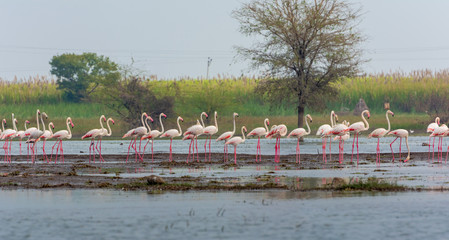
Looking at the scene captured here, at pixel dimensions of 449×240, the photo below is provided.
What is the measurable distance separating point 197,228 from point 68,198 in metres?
4.90

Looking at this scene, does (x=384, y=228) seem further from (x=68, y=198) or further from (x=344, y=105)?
(x=344, y=105)

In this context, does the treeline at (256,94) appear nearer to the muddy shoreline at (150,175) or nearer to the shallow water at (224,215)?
the muddy shoreline at (150,175)

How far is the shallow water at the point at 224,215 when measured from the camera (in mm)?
12453

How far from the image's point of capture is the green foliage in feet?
256

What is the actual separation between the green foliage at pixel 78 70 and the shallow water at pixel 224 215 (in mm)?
60762

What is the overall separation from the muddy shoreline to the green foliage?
46587 millimetres

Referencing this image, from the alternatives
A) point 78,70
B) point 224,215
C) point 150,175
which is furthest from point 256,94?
point 224,215

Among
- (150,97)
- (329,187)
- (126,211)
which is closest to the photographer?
(126,211)

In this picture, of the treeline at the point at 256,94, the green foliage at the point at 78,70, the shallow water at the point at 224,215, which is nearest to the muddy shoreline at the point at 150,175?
the shallow water at the point at 224,215

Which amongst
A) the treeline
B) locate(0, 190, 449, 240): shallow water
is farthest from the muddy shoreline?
the treeline

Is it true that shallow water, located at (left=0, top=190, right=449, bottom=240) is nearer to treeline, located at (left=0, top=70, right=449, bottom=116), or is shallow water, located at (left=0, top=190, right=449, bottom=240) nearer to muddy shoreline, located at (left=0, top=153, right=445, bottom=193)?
muddy shoreline, located at (left=0, top=153, right=445, bottom=193)

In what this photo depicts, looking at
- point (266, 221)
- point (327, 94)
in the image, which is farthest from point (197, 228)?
point (327, 94)

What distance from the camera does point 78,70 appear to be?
83.4 m

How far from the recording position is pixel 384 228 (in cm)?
1283
